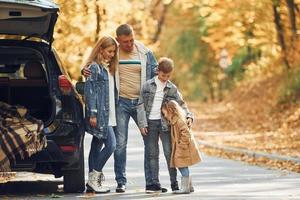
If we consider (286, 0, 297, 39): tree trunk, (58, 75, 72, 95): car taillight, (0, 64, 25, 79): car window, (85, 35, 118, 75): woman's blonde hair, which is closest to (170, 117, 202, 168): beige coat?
(85, 35, 118, 75): woman's blonde hair

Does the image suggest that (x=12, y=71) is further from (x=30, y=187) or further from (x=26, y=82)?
(x=30, y=187)

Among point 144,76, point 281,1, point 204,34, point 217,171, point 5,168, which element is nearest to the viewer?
point 5,168

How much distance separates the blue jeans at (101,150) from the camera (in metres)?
12.3

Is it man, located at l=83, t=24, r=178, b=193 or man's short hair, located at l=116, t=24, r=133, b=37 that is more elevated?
man's short hair, located at l=116, t=24, r=133, b=37

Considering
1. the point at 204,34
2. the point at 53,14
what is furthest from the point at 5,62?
the point at 204,34

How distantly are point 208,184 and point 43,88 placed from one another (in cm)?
254

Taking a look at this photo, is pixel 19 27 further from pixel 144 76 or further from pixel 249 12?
pixel 249 12

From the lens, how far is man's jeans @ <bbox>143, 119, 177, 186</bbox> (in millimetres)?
12383

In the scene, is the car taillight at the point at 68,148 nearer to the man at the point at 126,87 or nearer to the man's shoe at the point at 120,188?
the man at the point at 126,87

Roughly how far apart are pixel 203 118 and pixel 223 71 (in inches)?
751

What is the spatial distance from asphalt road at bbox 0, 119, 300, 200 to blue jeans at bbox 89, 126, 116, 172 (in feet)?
1.27

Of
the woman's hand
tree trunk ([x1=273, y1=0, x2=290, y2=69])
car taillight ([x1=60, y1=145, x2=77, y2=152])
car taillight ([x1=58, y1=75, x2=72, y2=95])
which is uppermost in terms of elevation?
tree trunk ([x1=273, y1=0, x2=290, y2=69])

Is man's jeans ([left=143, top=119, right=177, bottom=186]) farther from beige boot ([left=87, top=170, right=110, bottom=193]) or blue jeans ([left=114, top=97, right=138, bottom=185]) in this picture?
beige boot ([left=87, top=170, right=110, bottom=193])

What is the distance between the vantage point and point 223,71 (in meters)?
54.7
